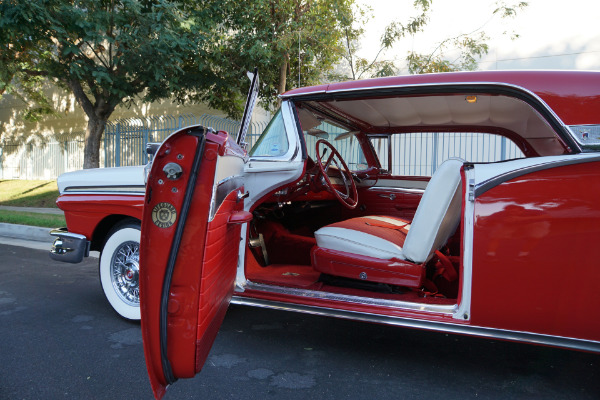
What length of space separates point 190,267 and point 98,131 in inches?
426

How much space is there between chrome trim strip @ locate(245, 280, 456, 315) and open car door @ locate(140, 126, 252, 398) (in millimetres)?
875

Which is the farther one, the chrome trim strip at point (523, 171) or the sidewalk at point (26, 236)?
the sidewalk at point (26, 236)

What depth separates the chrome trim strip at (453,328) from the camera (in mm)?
2162

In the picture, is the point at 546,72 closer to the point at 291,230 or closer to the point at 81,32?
the point at 291,230

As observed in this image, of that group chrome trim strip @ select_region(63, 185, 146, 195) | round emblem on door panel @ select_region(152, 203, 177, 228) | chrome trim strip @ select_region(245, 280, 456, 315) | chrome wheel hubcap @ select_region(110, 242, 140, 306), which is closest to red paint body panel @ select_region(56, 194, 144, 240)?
chrome trim strip @ select_region(63, 185, 146, 195)

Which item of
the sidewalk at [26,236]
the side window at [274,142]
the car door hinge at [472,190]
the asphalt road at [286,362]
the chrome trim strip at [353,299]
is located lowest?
the asphalt road at [286,362]

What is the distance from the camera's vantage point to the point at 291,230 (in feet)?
13.3

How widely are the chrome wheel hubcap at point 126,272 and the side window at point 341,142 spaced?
1565 mm

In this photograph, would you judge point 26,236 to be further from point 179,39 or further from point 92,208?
point 92,208

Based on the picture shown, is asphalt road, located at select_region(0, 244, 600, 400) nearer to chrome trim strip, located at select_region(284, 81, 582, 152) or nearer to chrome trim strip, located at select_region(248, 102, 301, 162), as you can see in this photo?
chrome trim strip, located at select_region(248, 102, 301, 162)

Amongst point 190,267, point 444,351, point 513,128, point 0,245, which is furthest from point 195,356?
point 0,245

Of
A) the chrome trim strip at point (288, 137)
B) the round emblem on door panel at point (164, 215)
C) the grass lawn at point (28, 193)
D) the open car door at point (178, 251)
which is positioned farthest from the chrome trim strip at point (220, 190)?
the grass lawn at point (28, 193)

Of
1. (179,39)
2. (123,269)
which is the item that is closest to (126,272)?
(123,269)

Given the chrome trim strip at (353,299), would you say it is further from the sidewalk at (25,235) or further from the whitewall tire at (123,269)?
the sidewalk at (25,235)
